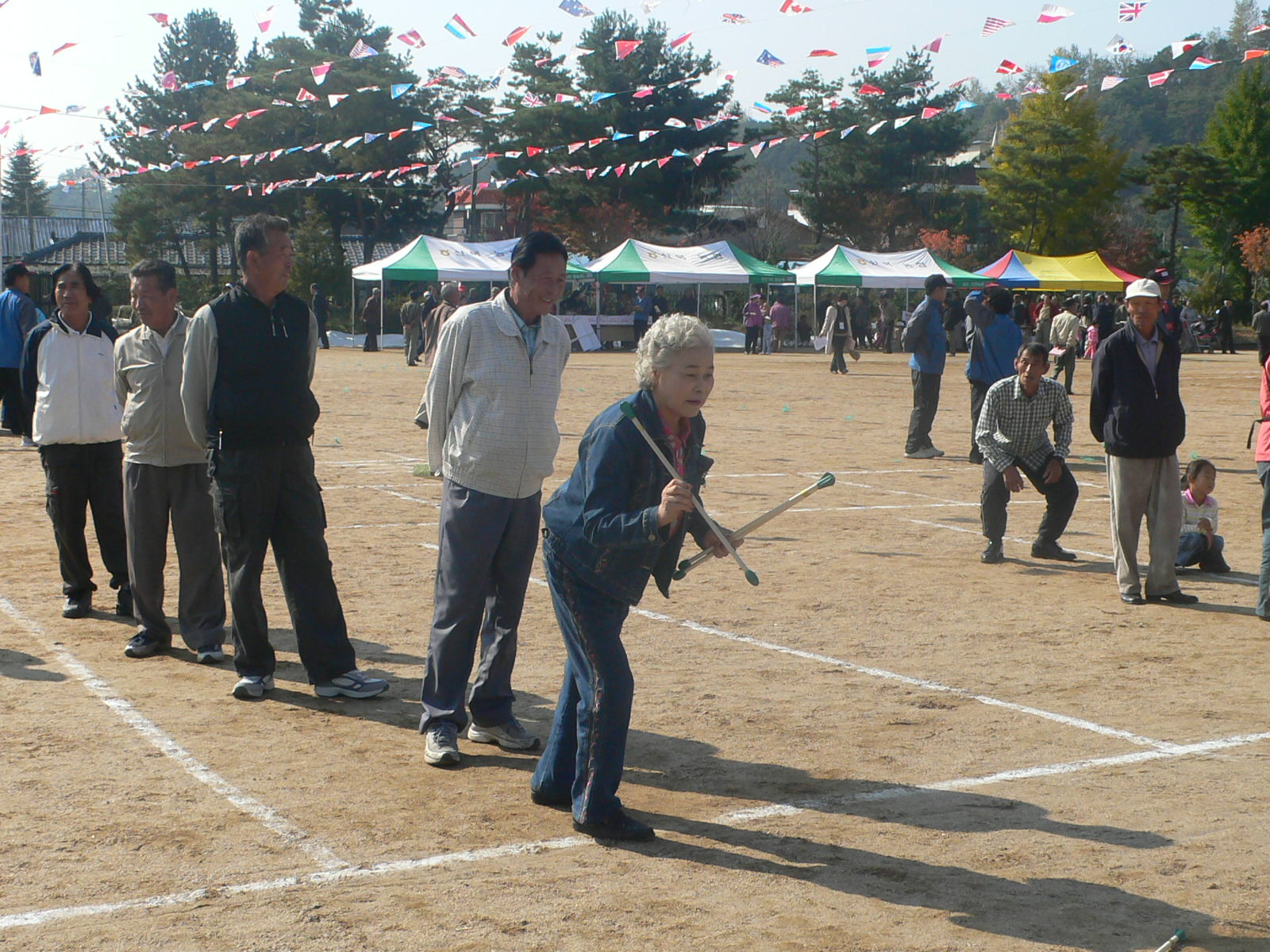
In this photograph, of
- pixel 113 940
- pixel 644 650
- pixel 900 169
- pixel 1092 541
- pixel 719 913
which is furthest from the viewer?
pixel 900 169

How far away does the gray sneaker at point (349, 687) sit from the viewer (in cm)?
635

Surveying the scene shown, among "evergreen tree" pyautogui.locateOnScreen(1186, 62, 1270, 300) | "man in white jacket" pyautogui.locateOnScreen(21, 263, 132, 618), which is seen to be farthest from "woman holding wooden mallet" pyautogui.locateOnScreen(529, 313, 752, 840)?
"evergreen tree" pyautogui.locateOnScreen(1186, 62, 1270, 300)

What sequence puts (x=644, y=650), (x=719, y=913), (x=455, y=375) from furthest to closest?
(x=644, y=650)
(x=455, y=375)
(x=719, y=913)

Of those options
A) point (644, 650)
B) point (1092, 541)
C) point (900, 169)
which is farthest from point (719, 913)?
point (900, 169)

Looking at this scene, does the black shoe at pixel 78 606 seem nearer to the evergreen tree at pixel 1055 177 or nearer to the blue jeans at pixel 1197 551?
the blue jeans at pixel 1197 551

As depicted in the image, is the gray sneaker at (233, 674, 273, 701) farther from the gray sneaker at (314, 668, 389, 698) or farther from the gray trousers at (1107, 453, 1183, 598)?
the gray trousers at (1107, 453, 1183, 598)

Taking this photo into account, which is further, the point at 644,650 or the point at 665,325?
the point at 644,650

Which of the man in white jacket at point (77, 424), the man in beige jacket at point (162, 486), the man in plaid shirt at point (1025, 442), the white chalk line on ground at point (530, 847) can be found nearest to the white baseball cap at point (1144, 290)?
the man in plaid shirt at point (1025, 442)

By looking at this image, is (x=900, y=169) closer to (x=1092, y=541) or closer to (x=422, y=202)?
(x=422, y=202)

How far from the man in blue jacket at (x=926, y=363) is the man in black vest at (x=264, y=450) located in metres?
10.8

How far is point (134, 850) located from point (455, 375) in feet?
6.69

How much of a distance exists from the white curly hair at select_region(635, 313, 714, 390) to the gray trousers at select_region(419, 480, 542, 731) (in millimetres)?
1131

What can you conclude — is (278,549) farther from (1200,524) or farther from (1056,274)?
(1056,274)

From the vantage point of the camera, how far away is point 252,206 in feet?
205
